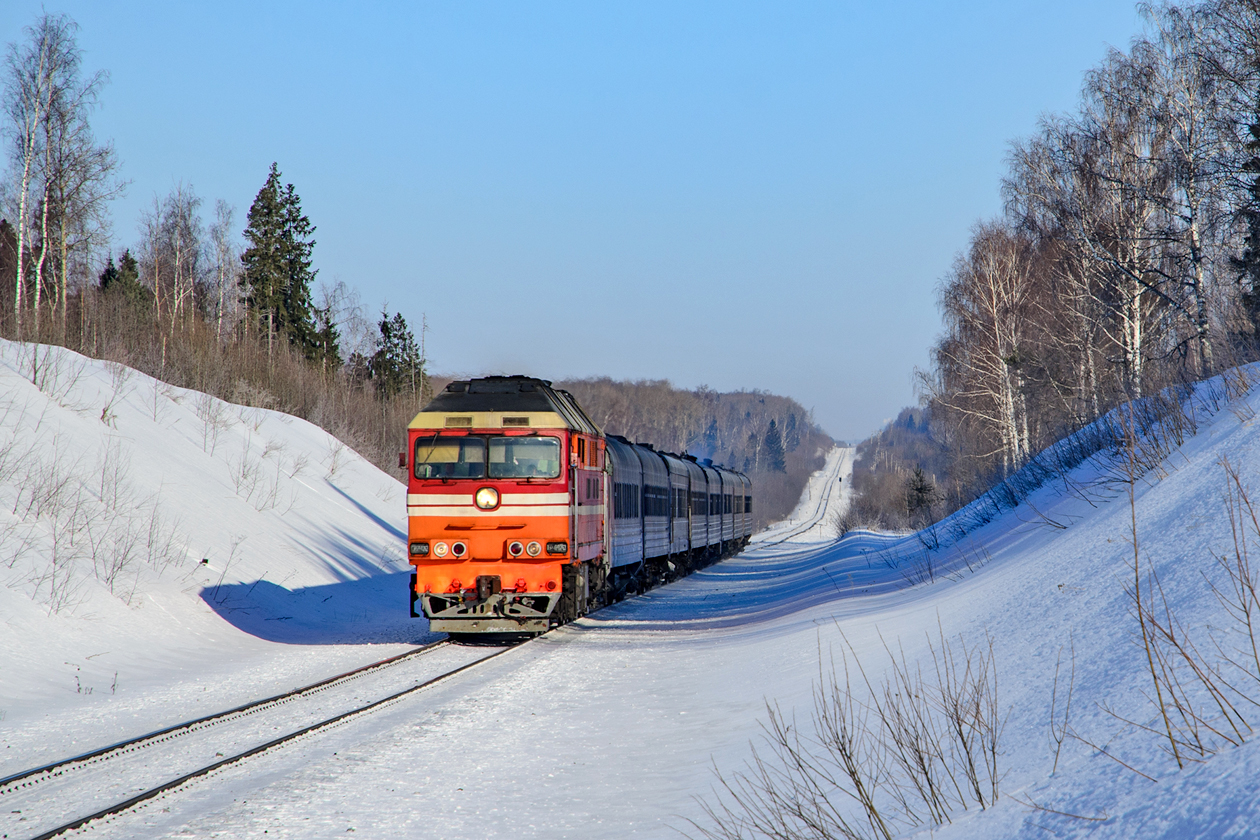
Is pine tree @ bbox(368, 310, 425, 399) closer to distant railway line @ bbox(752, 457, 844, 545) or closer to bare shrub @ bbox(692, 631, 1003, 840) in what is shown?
distant railway line @ bbox(752, 457, 844, 545)

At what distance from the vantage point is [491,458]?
13969 mm

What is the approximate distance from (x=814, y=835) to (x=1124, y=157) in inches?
896

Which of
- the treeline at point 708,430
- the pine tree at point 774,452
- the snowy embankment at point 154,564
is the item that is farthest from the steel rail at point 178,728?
the pine tree at point 774,452

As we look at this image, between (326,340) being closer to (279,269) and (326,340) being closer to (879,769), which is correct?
(279,269)

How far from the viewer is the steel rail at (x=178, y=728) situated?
6.58 m

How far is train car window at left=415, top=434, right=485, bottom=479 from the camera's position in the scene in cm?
1394

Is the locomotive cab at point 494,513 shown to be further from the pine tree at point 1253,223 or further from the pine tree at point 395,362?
the pine tree at point 395,362

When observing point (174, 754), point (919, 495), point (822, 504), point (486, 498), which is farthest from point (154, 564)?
point (822, 504)

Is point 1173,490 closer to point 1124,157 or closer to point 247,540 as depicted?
point 247,540

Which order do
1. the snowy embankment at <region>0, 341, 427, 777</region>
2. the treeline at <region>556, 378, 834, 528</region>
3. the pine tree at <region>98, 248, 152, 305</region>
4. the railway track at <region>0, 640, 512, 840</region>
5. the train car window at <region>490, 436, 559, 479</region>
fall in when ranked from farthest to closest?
the treeline at <region>556, 378, 834, 528</region>
the pine tree at <region>98, 248, 152, 305</region>
the train car window at <region>490, 436, 559, 479</region>
the snowy embankment at <region>0, 341, 427, 777</region>
the railway track at <region>0, 640, 512, 840</region>

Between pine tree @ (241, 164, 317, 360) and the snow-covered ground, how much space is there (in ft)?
121

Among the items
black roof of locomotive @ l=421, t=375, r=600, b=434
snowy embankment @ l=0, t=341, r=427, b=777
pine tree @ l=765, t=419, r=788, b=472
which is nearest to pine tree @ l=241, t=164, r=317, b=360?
snowy embankment @ l=0, t=341, r=427, b=777

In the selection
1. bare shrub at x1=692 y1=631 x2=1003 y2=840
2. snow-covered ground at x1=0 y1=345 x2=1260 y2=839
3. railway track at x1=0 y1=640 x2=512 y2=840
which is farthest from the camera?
railway track at x1=0 y1=640 x2=512 y2=840

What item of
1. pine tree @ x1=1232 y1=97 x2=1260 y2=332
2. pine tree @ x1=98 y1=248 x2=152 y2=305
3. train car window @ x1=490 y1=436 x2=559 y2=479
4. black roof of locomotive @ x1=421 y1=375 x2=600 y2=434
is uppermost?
pine tree @ x1=98 y1=248 x2=152 y2=305
